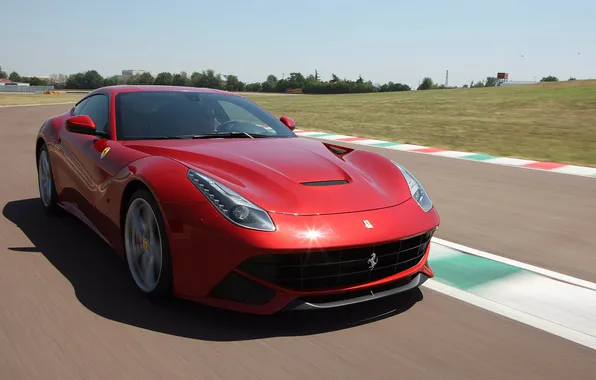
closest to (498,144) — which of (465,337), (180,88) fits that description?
(180,88)

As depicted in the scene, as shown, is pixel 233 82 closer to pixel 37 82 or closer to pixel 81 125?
pixel 37 82

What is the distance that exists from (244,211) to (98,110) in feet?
7.77

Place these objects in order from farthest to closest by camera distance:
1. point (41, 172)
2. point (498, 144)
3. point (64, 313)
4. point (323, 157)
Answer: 1. point (498, 144)
2. point (41, 172)
3. point (323, 157)
4. point (64, 313)

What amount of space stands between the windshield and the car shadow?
95 cm

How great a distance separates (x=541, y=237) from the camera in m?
5.25

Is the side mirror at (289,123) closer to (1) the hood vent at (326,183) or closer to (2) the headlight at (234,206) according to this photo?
(1) the hood vent at (326,183)

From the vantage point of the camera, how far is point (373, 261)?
3.12 meters

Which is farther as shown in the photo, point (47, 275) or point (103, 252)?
point (103, 252)

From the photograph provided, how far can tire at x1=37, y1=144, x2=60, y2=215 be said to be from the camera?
543cm

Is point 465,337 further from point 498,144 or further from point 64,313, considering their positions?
point 498,144

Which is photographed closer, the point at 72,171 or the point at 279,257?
the point at 279,257

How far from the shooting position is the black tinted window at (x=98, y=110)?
4.54 meters

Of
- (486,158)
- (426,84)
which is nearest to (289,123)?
(486,158)

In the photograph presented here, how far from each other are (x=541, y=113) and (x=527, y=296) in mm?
21495
